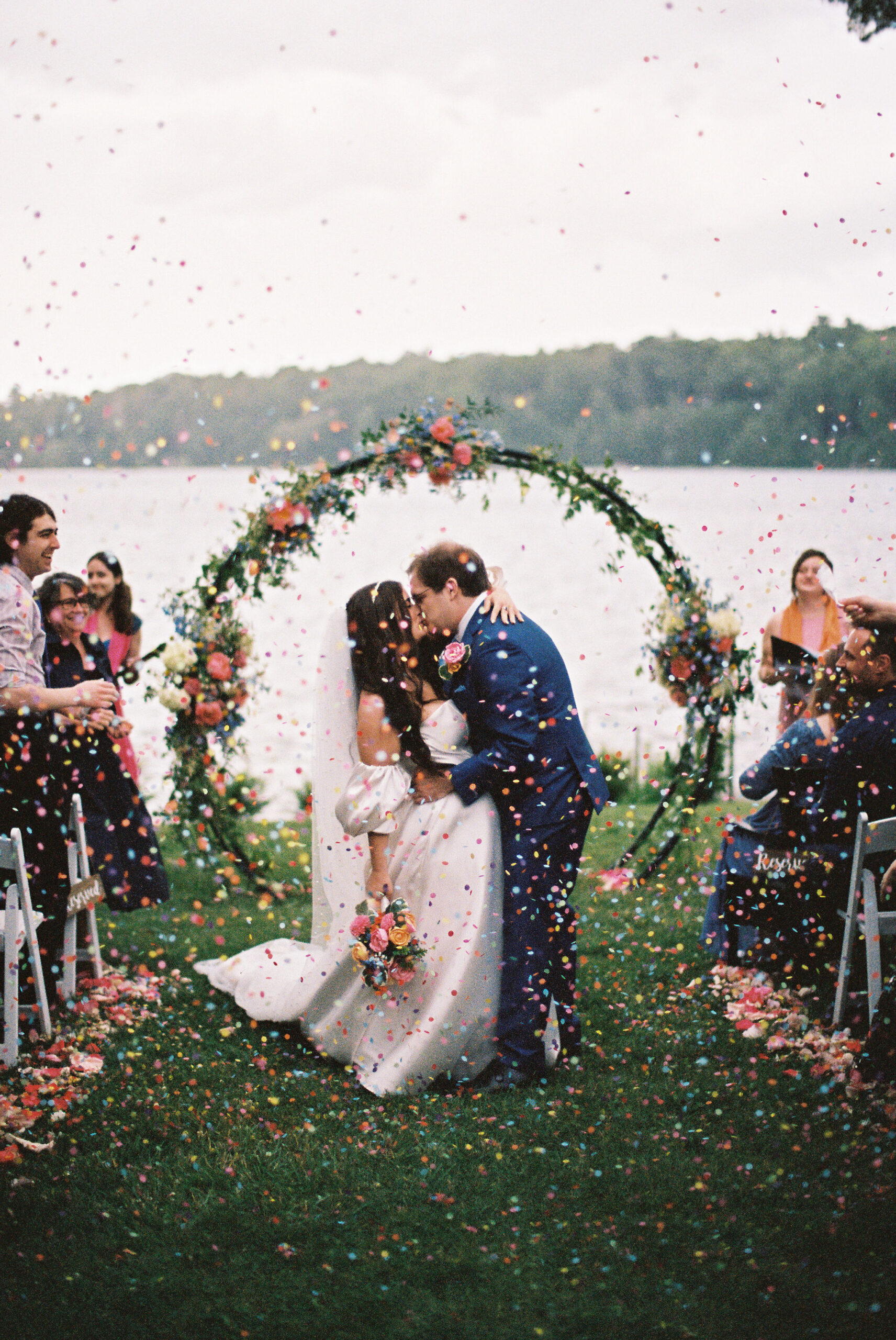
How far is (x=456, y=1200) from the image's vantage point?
312 centimetres

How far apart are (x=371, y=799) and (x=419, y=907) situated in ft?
1.62

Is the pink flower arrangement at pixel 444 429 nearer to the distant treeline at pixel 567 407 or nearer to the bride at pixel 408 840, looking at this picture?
the distant treeline at pixel 567 407

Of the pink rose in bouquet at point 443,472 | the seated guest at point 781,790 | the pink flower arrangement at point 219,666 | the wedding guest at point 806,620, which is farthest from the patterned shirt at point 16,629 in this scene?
the wedding guest at point 806,620

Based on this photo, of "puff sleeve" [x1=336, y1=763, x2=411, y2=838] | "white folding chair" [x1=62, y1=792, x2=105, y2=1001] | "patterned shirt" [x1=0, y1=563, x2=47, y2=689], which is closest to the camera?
"puff sleeve" [x1=336, y1=763, x2=411, y2=838]

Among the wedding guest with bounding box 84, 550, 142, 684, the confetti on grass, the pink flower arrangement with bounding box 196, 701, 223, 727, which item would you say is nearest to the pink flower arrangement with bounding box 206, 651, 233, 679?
the pink flower arrangement with bounding box 196, 701, 223, 727

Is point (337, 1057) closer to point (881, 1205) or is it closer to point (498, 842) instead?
point (498, 842)

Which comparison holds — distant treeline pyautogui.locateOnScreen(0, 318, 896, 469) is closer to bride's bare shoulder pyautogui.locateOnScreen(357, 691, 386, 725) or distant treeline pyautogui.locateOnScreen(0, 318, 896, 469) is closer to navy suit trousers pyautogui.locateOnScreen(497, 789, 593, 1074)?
bride's bare shoulder pyautogui.locateOnScreen(357, 691, 386, 725)

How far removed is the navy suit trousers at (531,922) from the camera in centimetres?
385

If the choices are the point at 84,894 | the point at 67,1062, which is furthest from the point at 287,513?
the point at 67,1062

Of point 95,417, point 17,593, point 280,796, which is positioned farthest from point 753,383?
point 280,796

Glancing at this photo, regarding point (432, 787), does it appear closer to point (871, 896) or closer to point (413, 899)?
point (413, 899)

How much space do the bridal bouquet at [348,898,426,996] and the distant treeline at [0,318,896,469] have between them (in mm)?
2160

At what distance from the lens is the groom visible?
12.4ft

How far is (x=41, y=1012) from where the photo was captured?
168 inches
